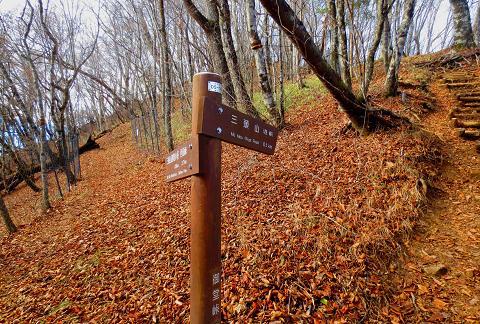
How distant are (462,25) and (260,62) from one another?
10.2m

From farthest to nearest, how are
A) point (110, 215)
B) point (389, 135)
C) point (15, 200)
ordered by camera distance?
point (15, 200) → point (110, 215) → point (389, 135)

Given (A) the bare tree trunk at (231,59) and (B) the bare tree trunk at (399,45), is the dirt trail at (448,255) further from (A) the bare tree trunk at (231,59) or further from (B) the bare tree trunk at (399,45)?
(A) the bare tree trunk at (231,59)

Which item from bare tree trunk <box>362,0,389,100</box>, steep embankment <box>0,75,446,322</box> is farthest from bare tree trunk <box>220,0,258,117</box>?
bare tree trunk <box>362,0,389,100</box>

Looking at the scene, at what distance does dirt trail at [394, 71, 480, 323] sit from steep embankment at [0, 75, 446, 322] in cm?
23

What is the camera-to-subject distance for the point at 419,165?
450 centimetres

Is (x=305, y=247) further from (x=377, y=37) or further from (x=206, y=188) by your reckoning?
(x=377, y=37)

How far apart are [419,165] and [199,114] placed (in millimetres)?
4321

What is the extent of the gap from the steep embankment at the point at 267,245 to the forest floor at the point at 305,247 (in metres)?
0.02

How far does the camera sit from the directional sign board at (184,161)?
1.94 meters

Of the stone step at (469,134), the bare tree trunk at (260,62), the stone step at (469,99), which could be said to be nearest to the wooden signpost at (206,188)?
the bare tree trunk at (260,62)

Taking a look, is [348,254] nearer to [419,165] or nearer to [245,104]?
[419,165]

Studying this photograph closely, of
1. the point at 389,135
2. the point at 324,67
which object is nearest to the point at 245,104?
the point at 324,67

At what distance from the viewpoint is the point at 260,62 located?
714 cm

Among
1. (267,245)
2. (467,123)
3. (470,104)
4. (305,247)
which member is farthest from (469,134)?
(267,245)
